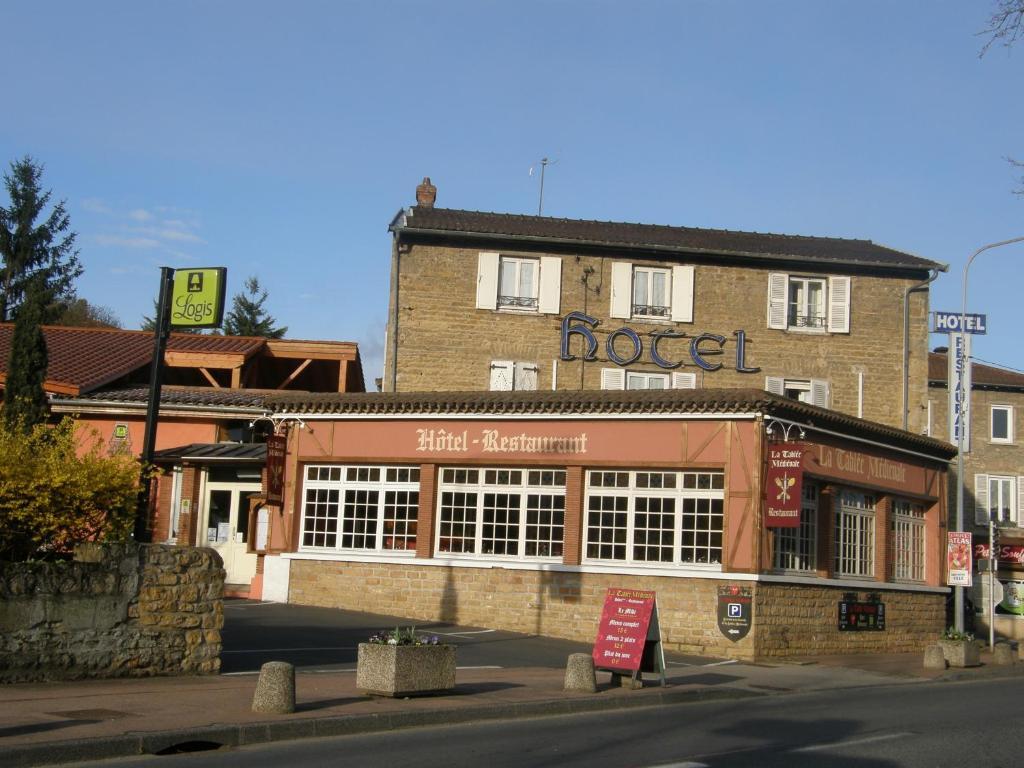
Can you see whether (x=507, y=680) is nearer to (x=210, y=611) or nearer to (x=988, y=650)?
(x=210, y=611)

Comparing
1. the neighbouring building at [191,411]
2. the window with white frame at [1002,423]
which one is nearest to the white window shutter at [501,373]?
the neighbouring building at [191,411]

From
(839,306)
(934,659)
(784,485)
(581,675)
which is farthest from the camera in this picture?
(839,306)

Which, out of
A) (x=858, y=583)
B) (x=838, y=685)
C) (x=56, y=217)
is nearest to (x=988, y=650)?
(x=858, y=583)

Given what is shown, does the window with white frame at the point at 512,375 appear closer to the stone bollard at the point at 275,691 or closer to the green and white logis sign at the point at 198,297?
the green and white logis sign at the point at 198,297

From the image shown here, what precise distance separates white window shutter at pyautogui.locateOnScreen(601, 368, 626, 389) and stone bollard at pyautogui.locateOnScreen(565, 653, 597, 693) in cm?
1685

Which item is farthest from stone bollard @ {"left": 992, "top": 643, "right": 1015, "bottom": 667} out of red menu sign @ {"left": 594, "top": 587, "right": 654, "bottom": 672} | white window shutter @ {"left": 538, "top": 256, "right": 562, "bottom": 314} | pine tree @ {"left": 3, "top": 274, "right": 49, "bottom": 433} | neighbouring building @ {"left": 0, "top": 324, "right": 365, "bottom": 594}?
pine tree @ {"left": 3, "top": 274, "right": 49, "bottom": 433}

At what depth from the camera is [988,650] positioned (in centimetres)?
2714

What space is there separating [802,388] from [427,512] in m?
12.7

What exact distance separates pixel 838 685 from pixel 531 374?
14.5 m

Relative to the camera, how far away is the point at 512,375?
30641 millimetres

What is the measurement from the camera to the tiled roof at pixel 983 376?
49562 millimetres

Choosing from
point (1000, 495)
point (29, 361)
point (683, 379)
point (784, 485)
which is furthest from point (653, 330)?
point (1000, 495)

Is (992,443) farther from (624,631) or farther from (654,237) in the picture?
(624,631)

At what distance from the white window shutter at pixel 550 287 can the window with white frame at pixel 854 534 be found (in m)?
9.78
